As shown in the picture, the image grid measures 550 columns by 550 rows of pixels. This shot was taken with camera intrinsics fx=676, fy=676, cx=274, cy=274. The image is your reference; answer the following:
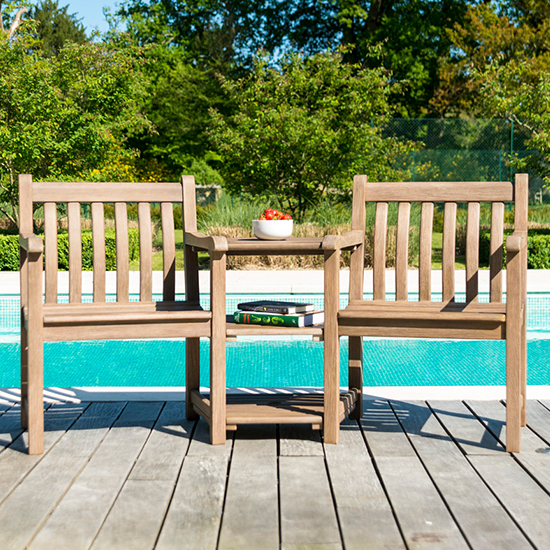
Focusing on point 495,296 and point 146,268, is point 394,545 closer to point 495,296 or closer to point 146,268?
point 495,296

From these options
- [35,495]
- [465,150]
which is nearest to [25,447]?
[35,495]

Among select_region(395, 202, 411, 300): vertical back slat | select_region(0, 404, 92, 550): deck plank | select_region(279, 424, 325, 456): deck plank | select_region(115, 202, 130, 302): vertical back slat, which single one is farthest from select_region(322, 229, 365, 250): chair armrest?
select_region(0, 404, 92, 550): deck plank

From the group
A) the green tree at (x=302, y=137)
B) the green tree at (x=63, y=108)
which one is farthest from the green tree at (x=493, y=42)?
the green tree at (x=63, y=108)

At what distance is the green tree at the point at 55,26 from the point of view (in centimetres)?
2459

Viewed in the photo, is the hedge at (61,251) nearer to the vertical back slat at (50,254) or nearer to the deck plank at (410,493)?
the vertical back slat at (50,254)

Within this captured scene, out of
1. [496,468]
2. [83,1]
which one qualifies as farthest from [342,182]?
[83,1]

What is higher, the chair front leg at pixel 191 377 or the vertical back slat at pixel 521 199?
the vertical back slat at pixel 521 199

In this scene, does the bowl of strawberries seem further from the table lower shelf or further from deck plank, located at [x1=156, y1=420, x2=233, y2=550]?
deck plank, located at [x1=156, y1=420, x2=233, y2=550]

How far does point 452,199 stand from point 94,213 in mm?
1403

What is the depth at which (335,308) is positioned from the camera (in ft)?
7.93

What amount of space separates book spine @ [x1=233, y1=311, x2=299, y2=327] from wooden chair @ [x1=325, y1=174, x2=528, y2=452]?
0.16 m

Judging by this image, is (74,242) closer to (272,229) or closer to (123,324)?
(123,324)

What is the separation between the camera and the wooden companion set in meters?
2.30

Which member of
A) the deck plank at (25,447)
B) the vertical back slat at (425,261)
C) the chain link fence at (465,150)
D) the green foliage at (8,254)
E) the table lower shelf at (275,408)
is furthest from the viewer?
the chain link fence at (465,150)
